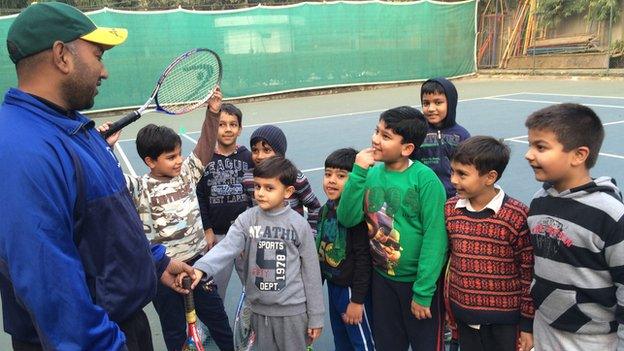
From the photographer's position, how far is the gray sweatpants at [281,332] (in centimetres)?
224

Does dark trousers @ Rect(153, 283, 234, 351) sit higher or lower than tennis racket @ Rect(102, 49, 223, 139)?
lower

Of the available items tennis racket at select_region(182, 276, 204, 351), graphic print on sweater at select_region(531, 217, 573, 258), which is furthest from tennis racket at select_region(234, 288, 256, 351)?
graphic print on sweater at select_region(531, 217, 573, 258)

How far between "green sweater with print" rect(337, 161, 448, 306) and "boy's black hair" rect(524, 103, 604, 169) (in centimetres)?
56

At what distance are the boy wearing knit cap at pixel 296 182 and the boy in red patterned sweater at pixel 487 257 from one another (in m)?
0.86

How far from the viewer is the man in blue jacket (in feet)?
3.76

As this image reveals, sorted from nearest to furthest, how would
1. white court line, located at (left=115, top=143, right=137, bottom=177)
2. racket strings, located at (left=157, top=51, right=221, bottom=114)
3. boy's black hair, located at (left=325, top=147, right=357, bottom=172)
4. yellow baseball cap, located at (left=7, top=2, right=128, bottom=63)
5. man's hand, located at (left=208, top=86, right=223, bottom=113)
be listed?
yellow baseball cap, located at (left=7, top=2, right=128, bottom=63)
boy's black hair, located at (left=325, top=147, right=357, bottom=172)
man's hand, located at (left=208, top=86, right=223, bottom=113)
racket strings, located at (left=157, top=51, right=221, bottom=114)
white court line, located at (left=115, top=143, right=137, bottom=177)

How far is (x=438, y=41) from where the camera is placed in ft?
56.4

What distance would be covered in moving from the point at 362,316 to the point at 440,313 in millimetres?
387

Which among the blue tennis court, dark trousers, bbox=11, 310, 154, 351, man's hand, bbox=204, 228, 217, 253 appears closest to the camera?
dark trousers, bbox=11, 310, 154, 351

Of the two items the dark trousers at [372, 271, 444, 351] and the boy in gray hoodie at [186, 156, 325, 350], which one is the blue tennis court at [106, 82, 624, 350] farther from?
the boy in gray hoodie at [186, 156, 325, 350]

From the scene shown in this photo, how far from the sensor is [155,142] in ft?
8.28

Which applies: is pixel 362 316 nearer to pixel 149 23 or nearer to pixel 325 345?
pixel 325 345

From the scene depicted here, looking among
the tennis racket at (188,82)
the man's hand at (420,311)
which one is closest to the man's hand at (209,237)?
the tennis racket at (188,82)

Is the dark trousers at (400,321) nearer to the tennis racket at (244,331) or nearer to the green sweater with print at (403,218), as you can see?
the green sweater with print at (403,218)
